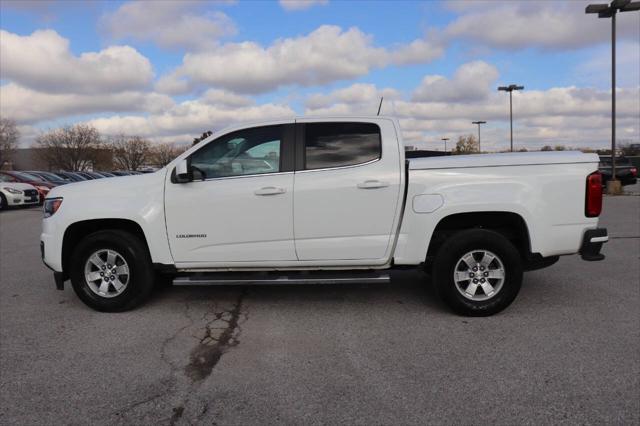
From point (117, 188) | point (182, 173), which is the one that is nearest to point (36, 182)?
point (117, 188)

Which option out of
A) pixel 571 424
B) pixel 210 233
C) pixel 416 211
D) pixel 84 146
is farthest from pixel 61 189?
pixel 84 146

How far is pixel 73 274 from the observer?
5.03 m

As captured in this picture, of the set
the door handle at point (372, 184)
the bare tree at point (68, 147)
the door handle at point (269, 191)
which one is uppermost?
the bare tree at point (68, 147)

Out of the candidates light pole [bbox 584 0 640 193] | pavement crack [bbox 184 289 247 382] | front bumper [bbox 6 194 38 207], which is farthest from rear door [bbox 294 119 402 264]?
light pole [bbox 584 0 640 193]

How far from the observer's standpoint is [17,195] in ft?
61.6

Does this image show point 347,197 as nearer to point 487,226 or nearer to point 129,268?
point 487,226

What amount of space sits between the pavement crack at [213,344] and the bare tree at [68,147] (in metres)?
67.3

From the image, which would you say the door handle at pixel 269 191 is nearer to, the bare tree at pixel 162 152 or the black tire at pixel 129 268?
the black tire at pixel 129 268

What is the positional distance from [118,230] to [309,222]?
1.97 m

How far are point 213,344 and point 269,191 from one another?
1490mm

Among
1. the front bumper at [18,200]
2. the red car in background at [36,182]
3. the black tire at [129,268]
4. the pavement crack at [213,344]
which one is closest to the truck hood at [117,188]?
the black tire at [129,268]

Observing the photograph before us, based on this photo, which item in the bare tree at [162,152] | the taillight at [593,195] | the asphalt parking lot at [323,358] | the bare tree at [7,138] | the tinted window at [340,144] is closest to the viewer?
the asphalt parking lot at [323,358]

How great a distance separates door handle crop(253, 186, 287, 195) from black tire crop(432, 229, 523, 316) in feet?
5.32

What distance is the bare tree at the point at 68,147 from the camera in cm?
6397
